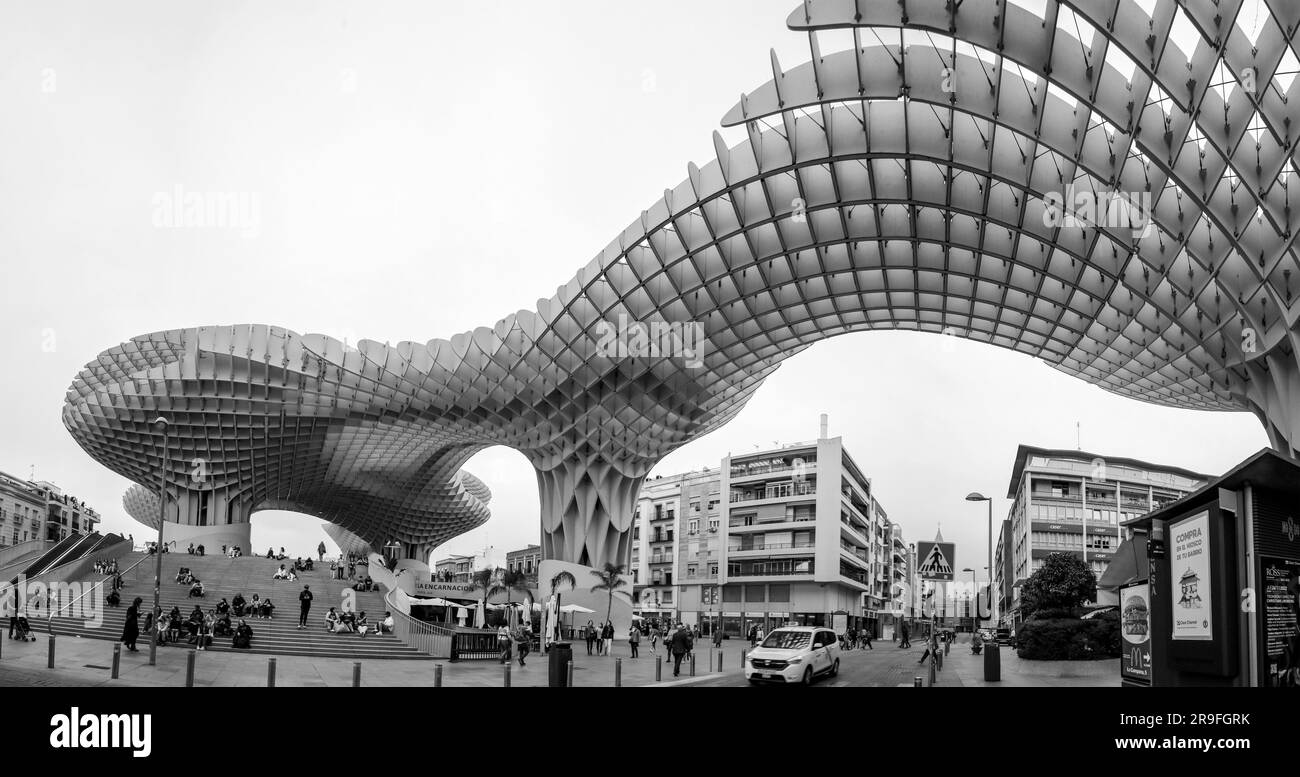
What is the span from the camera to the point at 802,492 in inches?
4055

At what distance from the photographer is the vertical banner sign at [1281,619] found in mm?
13195

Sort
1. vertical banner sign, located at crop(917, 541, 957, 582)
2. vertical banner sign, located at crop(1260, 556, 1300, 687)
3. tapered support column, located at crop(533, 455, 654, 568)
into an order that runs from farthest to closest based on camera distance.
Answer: tapered support column, located at crop(533, 455, 654, 568), vertical banner sign, located at crop(917, 541, 957, 582), vertical banner sign, located at crop(1260, 556, 1300, 687)

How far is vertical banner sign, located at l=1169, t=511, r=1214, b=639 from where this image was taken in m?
14.3

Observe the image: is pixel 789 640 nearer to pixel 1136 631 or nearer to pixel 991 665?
pixel 991 665

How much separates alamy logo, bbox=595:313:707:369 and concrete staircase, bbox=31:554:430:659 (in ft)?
62.8

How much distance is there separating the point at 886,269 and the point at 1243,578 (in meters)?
35.5

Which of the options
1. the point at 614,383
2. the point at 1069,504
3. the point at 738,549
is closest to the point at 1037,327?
the point at 614,383

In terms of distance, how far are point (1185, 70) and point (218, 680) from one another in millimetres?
30010

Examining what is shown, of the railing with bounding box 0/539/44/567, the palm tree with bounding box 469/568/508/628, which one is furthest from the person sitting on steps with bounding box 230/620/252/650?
the palm tree with bounding box 469/568/508/628

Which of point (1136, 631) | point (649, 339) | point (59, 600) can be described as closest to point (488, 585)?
point (649, 339)

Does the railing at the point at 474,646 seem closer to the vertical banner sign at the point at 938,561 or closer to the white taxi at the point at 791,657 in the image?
the white taxi at the point at 791,657
